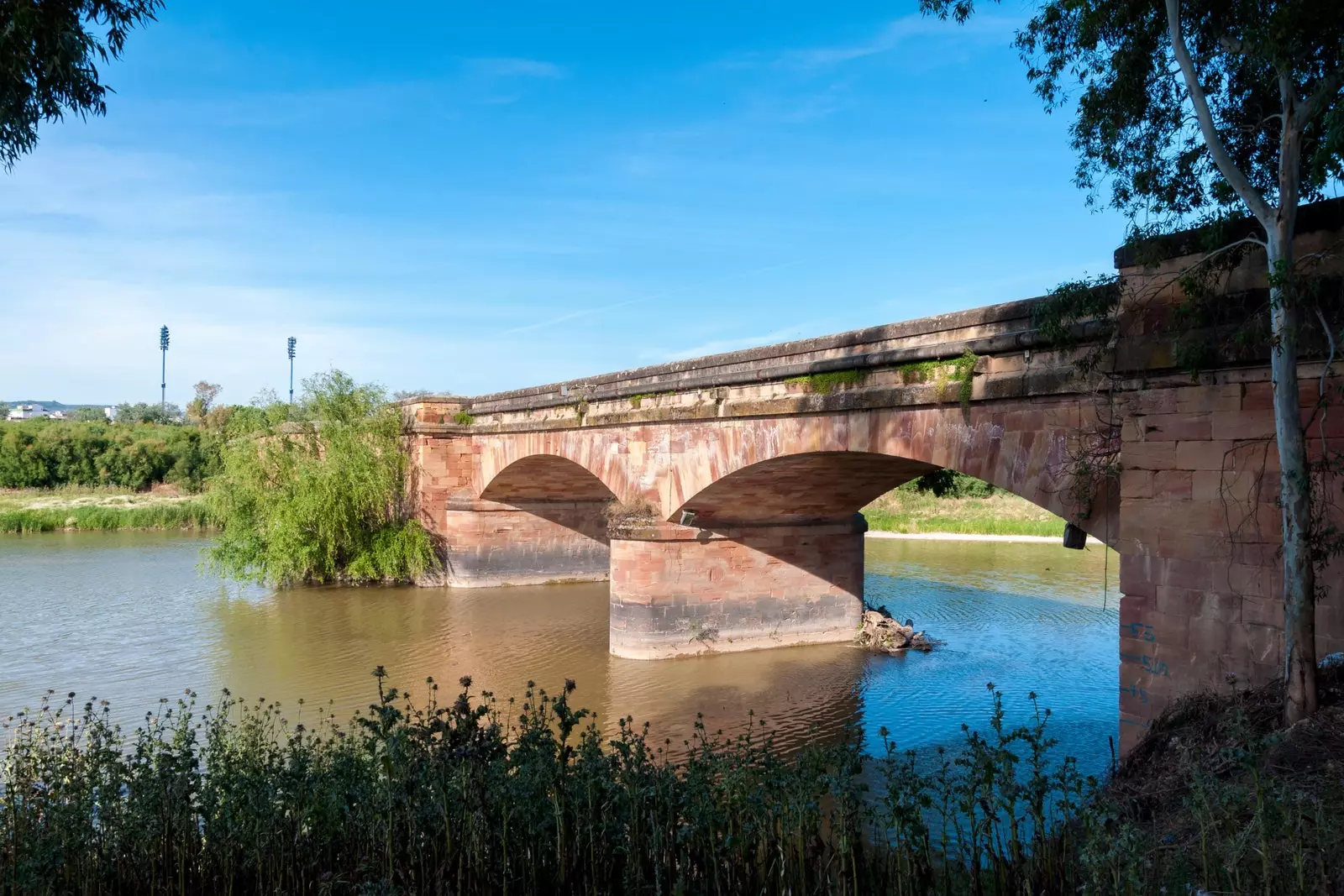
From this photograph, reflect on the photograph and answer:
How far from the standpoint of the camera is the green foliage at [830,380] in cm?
930

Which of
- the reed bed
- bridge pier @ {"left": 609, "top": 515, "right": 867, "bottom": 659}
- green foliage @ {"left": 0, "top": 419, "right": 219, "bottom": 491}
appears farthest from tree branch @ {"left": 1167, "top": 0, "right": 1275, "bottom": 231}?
green foliage @ {"left": 0, "top": 419, "right": 219, "bottom": 491}

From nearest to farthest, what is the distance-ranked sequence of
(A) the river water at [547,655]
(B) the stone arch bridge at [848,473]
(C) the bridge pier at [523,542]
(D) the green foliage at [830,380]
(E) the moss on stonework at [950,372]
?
(B) the stone arch bridge at [848,473] < (E) the moss on stonework at [950,372] < (D) the green foliage at [830,380] < (A) the river water at [547,655] < (C) the bridge pier at [523,542]

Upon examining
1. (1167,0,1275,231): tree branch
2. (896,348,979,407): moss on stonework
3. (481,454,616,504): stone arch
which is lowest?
(481,454,616,504): stone arch

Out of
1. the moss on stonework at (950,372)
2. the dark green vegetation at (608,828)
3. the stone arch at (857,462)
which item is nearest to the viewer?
the dark green vegetation at (608,828)

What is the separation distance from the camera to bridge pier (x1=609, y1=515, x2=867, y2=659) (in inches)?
489

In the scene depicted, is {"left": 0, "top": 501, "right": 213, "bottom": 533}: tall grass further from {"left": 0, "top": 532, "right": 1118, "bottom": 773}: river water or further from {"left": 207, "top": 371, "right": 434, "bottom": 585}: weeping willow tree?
{"left": 207, "top": 371, "right": 434, "bottom": 585}: weeping willow tree

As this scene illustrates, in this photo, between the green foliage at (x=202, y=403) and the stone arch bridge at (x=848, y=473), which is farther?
the green foliage at (x=202, y=403)

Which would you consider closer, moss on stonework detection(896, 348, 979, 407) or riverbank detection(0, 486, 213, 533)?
moss on stonework detection(896, 348, 979, 407)

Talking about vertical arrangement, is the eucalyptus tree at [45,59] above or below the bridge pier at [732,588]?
above

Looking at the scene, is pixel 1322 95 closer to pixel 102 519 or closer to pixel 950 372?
pixel 950 372

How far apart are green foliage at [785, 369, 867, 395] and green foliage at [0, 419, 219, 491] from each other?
116 feet

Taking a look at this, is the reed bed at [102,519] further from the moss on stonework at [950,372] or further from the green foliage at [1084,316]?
the green foliage at [1084,316]

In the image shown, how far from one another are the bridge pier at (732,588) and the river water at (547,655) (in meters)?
0.31

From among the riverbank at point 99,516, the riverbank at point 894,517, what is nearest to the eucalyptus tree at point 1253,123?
the riverbank at point 894,517
